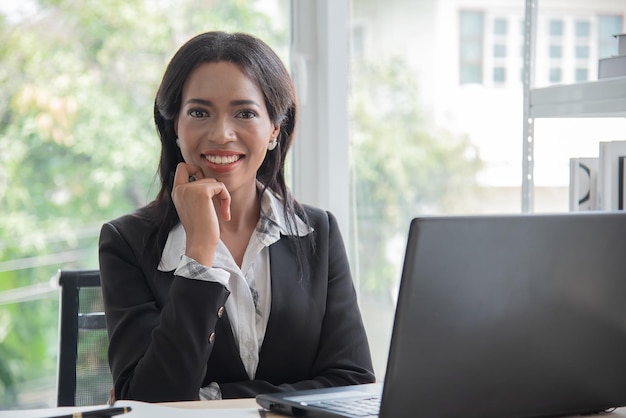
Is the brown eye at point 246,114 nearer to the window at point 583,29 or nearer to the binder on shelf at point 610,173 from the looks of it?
the binder on shelf at point 610,173

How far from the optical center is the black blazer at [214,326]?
152 centimetres

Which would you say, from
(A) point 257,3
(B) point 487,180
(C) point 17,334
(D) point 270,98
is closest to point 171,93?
(D) point 270,98

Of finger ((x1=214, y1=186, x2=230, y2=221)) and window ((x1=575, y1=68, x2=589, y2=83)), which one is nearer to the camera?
finger ((x1=214, y1=186, x2=230, y2=221))

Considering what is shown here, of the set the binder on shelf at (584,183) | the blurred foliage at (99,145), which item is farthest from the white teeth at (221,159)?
the blurred foliage at (99,145)

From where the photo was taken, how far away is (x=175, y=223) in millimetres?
1812

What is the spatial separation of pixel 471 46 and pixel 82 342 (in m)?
1.75

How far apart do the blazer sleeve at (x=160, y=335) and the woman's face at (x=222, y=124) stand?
29 cm

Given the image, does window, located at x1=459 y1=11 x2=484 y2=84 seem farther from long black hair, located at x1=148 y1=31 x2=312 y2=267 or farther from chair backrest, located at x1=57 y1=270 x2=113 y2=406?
chair backrest, located at x1=57 y1=270 x2=113 y2=406

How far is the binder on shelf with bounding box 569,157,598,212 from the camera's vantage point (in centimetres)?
184

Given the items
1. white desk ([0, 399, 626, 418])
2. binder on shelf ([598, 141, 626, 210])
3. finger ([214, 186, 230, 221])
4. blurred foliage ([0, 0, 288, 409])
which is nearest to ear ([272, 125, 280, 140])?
finger ([214, 186, 230, 221])

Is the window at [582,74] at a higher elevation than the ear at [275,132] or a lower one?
higher

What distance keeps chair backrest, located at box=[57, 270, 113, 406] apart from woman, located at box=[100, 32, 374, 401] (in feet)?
0.28

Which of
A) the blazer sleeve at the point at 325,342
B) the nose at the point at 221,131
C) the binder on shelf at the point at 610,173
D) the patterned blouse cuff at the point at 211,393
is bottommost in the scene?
the patterned blouse cuff at the point at 211,393

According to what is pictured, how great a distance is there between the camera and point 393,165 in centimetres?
291
